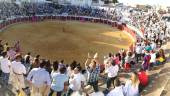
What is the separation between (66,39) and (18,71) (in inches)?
942

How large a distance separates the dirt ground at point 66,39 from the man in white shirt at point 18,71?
1457cm

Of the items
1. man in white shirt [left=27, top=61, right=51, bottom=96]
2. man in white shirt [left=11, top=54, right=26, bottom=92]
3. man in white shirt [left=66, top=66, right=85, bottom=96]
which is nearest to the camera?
man in white shirt [left=27, top=61, right=51, bottom=96]

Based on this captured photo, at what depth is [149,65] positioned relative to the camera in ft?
66.3

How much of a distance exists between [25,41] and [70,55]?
265 inches

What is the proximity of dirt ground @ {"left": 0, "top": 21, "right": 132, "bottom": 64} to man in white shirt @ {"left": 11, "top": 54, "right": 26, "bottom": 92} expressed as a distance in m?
14.6

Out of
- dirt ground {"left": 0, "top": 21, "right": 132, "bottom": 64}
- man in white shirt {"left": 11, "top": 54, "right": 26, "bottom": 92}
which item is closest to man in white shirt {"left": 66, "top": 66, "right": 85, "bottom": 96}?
man in white shirt {"left": 11, "top": 54, "right": 26, "bottom": 92}

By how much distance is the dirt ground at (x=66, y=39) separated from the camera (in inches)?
1272

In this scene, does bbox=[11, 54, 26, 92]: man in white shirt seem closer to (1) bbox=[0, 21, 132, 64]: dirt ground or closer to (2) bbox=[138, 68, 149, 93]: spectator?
(2) bbox=[138, 68, 149, 93]: spectator

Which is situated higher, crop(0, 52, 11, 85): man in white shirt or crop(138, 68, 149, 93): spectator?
crop(0, 52, 11, 85): man in white shirt

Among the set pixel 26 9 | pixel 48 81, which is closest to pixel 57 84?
pixel 48 81

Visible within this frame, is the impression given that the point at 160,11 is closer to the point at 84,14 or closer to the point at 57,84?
the point at 84,14

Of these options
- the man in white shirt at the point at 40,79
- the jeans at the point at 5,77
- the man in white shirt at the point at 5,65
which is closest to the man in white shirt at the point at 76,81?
the man in white shirt at the point at 40,79

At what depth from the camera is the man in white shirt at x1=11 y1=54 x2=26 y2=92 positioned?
46.3 feet

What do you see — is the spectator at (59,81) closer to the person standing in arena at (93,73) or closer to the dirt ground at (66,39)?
the person standing in arena at (93,73)
